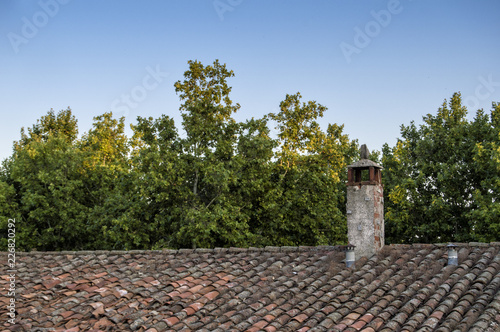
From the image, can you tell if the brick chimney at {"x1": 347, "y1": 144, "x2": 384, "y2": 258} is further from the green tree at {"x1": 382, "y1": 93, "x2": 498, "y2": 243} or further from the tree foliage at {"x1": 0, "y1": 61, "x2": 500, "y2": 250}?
the green tree at {"x1": 382, "y1": 93, "x2": 498, "y2": 243}

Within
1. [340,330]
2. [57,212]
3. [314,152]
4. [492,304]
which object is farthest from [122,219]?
[492,304]

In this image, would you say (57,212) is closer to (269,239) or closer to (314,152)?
(269,239)

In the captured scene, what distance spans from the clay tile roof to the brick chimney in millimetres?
250

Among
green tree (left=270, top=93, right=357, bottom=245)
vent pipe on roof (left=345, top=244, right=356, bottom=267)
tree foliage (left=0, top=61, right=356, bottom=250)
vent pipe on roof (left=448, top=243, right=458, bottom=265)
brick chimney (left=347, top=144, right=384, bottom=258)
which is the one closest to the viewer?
vent pipe on roof (left=448, top=243, right=458, bottom=265)

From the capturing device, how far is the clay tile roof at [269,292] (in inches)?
243

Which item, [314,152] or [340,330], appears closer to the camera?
[340,330]

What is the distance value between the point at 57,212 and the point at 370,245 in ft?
59.9

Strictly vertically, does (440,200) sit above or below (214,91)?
below

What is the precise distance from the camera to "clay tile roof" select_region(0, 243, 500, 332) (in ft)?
20.3

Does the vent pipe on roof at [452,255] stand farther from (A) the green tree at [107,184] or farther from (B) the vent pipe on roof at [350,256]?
(A) the green tree at [107,184]

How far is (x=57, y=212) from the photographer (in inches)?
891

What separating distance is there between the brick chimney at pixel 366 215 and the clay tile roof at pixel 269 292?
25 cm

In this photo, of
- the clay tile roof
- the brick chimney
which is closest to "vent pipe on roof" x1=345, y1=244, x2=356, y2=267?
the clay tile roof

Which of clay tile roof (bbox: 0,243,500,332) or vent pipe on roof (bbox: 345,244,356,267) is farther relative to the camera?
vent pipe on roof (bbox: 345,244,356,267)
